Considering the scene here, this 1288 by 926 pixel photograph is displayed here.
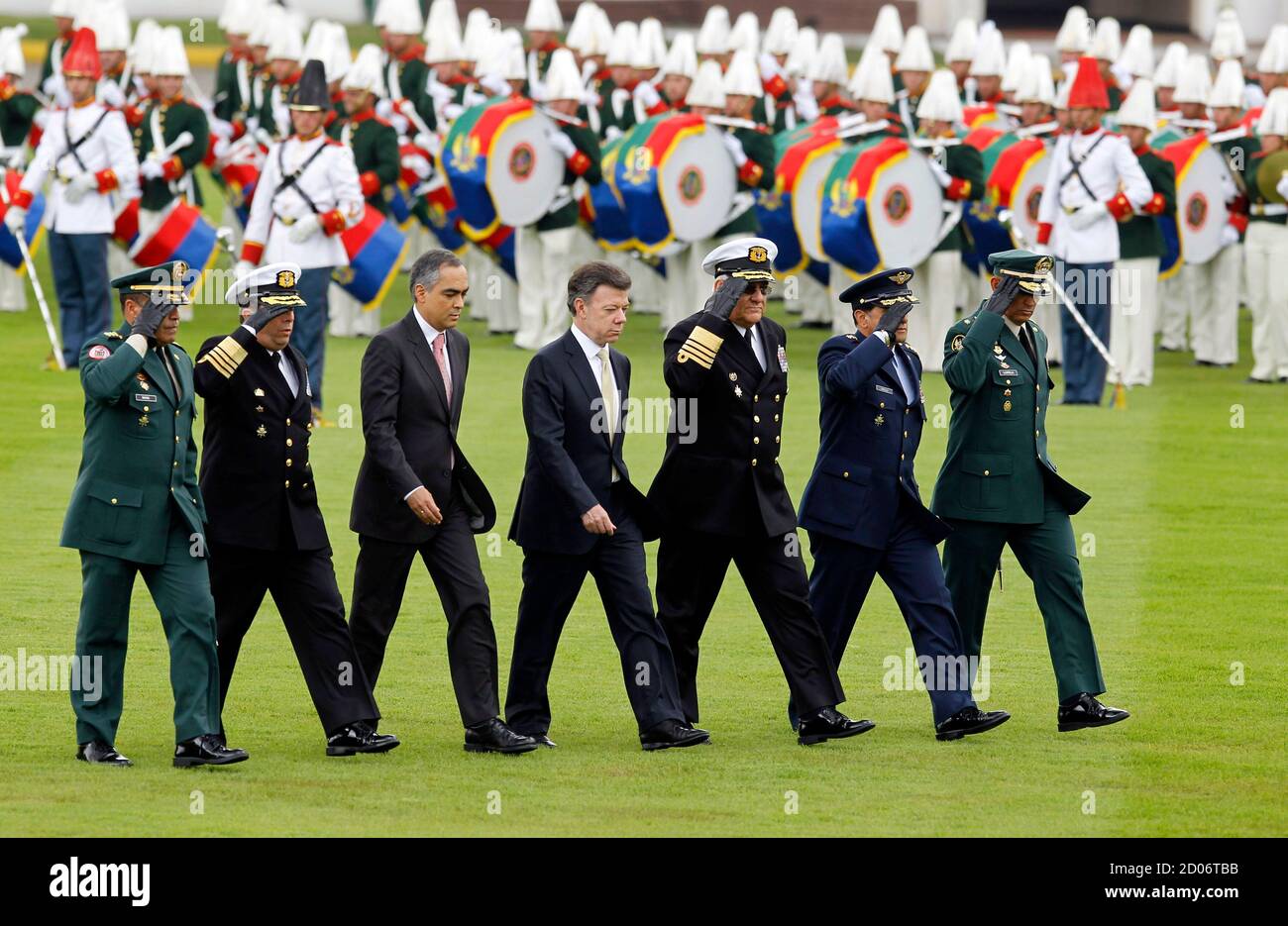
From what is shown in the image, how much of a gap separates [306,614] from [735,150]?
40.4 ft

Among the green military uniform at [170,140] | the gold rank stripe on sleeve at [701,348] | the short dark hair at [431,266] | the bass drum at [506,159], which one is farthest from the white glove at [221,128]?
the gold rank stripe on sleeve at [701,348]

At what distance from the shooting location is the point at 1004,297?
9531 mm

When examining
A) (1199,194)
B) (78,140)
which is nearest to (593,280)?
Answer: (78,140)

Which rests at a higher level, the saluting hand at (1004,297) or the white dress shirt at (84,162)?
the white dress shirt at (84,162)

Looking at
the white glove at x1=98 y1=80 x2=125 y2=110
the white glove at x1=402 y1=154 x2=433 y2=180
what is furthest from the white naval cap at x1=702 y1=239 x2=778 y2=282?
the white glove at x1=98 y1=80 x2=125 y2=110

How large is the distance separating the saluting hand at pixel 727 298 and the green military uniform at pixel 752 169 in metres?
11.5

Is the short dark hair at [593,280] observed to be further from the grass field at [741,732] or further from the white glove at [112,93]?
the white glove at [112,93]

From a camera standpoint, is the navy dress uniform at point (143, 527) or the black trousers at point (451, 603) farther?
the black trousers at point (451, 603)

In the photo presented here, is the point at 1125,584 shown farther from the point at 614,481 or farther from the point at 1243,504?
the point at 614,481

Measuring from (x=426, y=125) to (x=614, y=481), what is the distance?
543 inches

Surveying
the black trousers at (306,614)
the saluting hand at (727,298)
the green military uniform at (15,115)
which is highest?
the green military uniform at (15,115)

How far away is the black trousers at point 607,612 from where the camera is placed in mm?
9070

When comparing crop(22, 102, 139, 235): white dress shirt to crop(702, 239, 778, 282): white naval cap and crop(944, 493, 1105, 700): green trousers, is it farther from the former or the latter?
crop(944, 493, 1105, 700): green trousers
